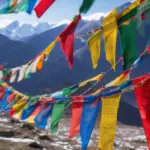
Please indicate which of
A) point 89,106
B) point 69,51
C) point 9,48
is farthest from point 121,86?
point 9,48

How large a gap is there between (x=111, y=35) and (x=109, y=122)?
5.67 ft

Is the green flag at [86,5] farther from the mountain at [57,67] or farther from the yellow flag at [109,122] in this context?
the mountain at [57,67]

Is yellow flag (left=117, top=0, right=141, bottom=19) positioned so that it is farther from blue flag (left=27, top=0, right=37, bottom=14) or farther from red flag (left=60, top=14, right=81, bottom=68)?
blue flag (left=27, top=0, right=37, bottom=14)

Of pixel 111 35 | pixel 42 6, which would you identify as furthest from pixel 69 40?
Result: pixel 111 35

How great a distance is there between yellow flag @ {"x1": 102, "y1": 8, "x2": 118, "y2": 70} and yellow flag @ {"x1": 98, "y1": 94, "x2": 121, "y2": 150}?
72 centimetres

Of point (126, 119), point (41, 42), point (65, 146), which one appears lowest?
point (65, 146)

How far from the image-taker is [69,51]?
22.0ft

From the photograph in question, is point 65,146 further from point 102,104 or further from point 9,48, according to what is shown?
point 9,48

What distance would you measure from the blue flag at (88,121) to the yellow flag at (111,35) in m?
0.92

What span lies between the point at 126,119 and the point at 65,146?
53641 mm

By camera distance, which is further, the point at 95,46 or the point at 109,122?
the point at 95,46

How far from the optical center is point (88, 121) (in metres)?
Result: 5.64

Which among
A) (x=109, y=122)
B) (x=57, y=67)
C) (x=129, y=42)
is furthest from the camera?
(x=57, y=67)

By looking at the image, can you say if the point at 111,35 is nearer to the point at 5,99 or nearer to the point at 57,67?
the point at 5,99
